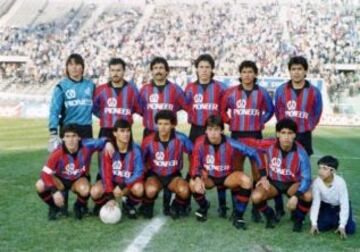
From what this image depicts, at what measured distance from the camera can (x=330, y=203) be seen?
5.13 meters

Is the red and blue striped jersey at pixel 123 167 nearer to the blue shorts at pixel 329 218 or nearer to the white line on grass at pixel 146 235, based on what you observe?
the white line on grass at pixel 146 235

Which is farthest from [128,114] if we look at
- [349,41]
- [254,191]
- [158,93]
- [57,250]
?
[349,41]

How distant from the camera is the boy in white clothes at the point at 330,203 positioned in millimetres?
4977

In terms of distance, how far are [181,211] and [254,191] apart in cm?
78

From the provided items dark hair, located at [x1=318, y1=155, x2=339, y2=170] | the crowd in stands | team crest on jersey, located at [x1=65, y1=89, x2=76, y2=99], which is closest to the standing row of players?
team crest on jersey, located at [x1=65, y1=89, x2=76, y2=99]

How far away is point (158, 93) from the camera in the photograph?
6129 mm

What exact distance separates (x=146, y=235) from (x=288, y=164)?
4.96 ft

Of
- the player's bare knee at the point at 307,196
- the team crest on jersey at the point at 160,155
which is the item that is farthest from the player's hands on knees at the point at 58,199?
the player's bare knee at the point at 307,196

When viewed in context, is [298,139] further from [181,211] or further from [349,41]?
[349,41]

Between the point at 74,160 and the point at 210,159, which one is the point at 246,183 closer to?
the point at 210,159

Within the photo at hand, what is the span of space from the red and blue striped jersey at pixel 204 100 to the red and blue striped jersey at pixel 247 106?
0.09 meters

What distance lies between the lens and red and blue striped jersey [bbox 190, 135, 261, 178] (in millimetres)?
5484

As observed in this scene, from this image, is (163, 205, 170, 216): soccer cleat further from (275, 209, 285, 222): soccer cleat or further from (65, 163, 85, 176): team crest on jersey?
(275, 209, 285, 222): soccer cleat

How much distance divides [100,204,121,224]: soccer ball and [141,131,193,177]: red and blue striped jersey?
2.14 feet
